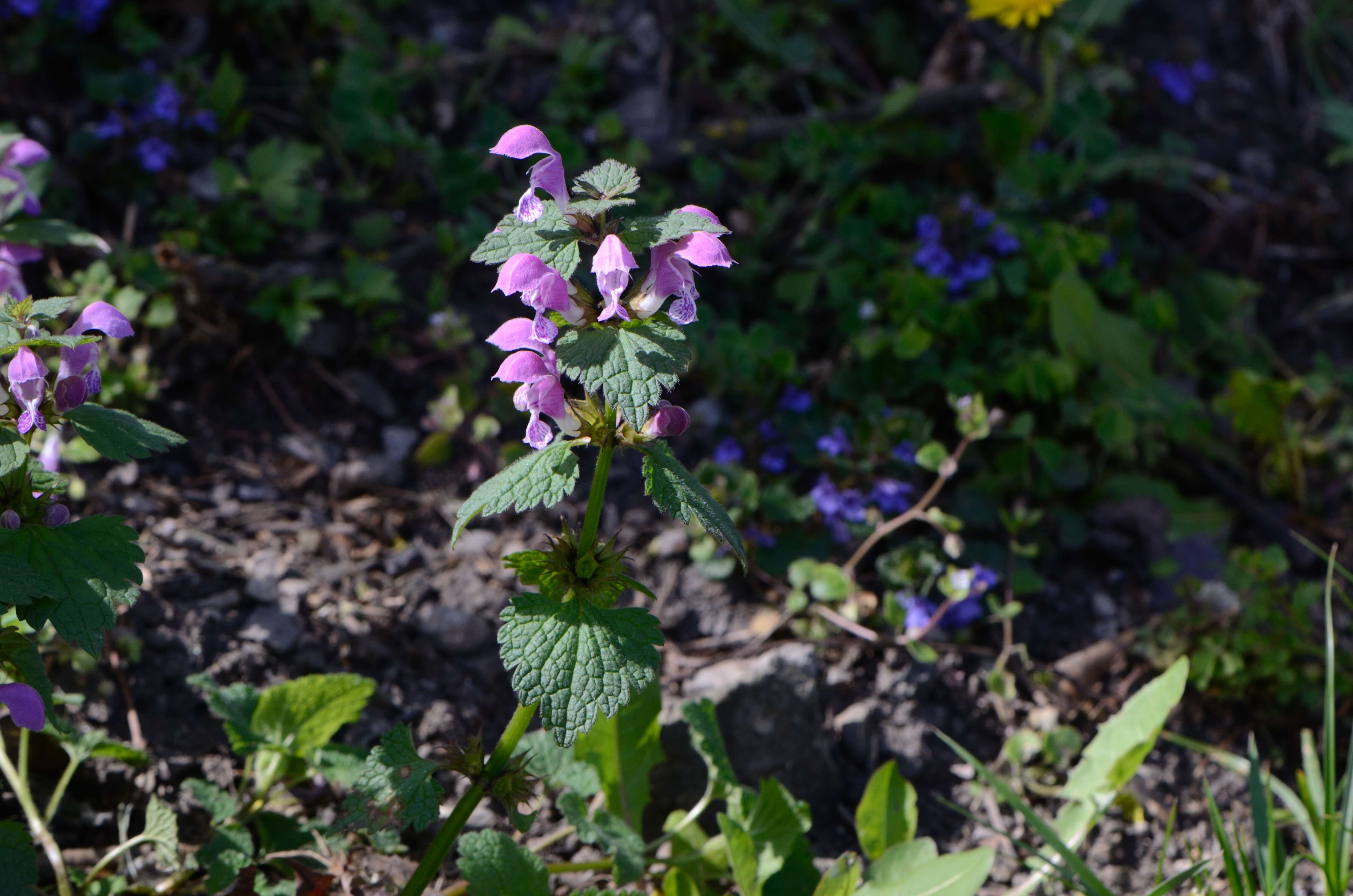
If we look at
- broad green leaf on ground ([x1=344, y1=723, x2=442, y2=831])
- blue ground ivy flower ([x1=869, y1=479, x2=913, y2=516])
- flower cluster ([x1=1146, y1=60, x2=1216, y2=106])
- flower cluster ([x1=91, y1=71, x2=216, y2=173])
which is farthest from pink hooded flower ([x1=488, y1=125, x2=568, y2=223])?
flower cluster ([x1=1146, y1=60, x2=1216, y2=106])

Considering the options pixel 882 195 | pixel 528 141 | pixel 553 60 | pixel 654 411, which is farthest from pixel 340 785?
pixel 553 60

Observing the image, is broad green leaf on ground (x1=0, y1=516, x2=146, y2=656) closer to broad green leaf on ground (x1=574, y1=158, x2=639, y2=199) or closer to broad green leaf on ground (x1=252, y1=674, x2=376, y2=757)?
broad green leaf on ground (x1=252, y1=674, x2=376, y2=757)

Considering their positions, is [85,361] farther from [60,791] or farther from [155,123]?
[155,123]

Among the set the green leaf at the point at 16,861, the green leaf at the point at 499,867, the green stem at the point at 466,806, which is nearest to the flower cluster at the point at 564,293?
the green stem at the point at 466,806

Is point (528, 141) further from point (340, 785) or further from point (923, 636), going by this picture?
point (923, 636)

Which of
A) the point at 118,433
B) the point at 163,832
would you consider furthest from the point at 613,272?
the point at 163,832
